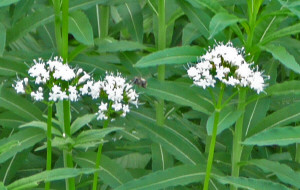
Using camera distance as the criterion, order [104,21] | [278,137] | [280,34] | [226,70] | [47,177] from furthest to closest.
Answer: [104,21]
[280,34]
[278,137]
[226,70]
[47,177]

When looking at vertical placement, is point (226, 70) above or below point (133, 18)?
below

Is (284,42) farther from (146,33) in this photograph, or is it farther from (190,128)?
(146,33)

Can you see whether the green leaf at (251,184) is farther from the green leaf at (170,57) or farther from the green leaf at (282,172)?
the green leaf at (170,57)

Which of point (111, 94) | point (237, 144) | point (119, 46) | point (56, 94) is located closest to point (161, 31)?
point (119, 46)

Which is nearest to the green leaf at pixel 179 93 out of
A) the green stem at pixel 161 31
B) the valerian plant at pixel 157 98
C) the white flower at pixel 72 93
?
the valerian plant at pixel 157 98

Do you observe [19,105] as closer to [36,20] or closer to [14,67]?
[14,67]

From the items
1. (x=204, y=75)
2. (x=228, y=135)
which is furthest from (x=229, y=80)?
(x=228, y=135)
